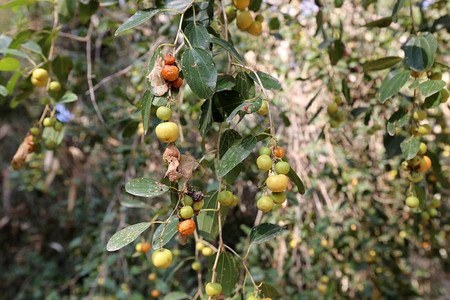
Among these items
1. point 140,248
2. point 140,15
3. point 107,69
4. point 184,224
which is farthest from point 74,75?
point 184,224

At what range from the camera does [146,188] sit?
0.66 meters

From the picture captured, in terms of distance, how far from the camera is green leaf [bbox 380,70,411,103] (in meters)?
0.87

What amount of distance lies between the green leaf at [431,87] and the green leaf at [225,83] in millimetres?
431

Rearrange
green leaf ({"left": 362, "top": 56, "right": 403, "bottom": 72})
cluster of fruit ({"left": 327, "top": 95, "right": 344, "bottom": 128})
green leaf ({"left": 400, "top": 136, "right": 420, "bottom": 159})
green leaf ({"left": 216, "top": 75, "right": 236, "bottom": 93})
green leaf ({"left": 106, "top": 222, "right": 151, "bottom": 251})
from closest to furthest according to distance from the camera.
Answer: green leaf ({"left": 106, "top": 222, "right": 151, "bottom": 251})
green leaf ({"left": 216, "top": 75, "right": 236, "bottom": 93})
green leaf ({"left": 400, "top": 136, "right": 420, "bottom": 159})
green leaf ({"left": 362, "top": 56, "right": 403, "bottom": 72})
cluster of fruit ({"left": 327, "top": 95, "right": 344, "bottom": 128})

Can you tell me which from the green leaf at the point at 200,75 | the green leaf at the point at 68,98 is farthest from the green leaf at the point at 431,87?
the green leaf at the point at 68,98

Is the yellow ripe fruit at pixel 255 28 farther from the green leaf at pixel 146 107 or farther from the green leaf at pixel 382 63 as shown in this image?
the green leaf at pixel 146 107

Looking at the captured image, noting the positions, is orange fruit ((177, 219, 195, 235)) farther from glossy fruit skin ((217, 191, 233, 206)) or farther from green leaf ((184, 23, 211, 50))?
green leaf ((184, 23, 211, 50))

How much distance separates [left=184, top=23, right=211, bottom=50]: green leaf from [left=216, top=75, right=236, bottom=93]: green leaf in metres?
0.08

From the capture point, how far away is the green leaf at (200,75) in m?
0.63

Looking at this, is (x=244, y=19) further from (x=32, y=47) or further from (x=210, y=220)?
(x=32, y=47)

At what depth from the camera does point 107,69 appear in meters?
2.59

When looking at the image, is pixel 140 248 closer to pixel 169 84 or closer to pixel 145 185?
pixel 145 185

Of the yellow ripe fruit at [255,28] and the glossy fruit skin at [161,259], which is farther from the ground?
the yellow ripe fruit at [255,28]

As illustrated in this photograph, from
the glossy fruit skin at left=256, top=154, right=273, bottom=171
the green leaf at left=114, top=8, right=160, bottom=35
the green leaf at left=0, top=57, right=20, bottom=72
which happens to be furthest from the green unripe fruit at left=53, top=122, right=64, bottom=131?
the glossy fruit skin at left=256, top=154, right=273, bottom=171
